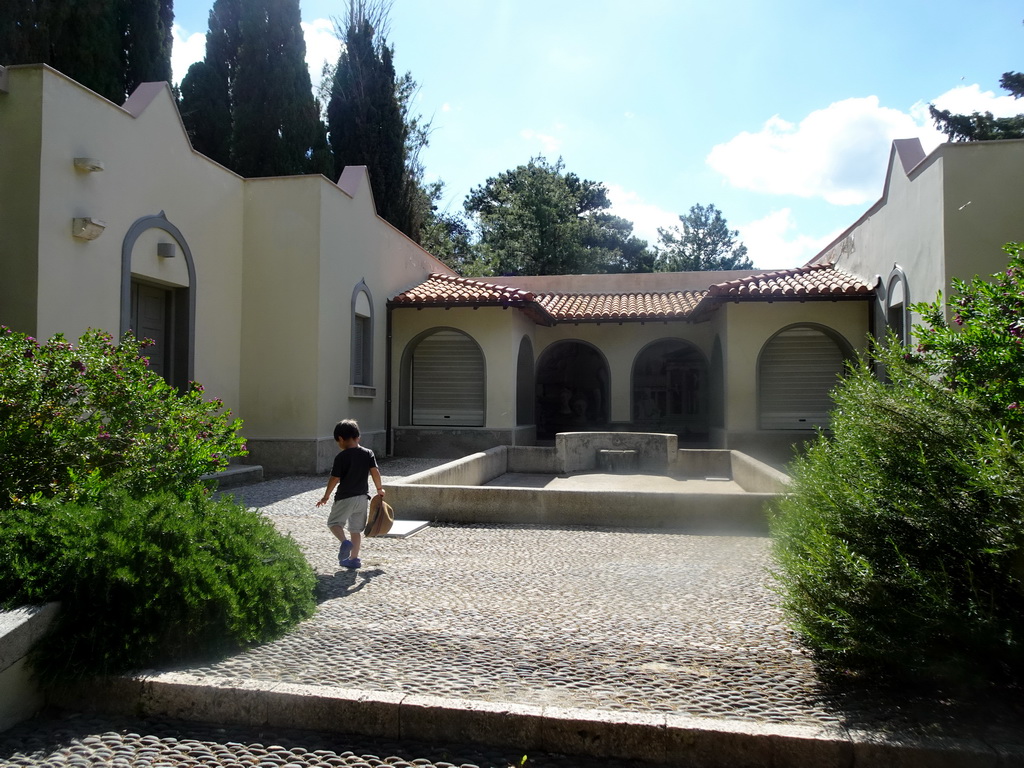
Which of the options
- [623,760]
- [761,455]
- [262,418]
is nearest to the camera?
[623,760]

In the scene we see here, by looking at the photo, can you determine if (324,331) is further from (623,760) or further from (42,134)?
(623,760)

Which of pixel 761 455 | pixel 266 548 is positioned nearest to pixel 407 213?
pixel 761 455

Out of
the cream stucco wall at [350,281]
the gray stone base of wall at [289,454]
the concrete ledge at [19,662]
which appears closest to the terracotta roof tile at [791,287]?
the cream stucco wall at [350,281]

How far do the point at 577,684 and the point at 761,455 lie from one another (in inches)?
480

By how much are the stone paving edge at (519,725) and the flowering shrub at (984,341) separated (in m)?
1.97

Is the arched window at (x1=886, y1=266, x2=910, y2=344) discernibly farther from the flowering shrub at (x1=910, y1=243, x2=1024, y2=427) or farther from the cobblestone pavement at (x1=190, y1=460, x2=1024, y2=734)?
the cobblestone pavement at (x1=190, y1=460, x2=1024, y2=734)

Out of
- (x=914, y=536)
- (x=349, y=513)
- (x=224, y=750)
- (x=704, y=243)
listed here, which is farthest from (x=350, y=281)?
(x=704, y=243)

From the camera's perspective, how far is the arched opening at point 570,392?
72.7 feet

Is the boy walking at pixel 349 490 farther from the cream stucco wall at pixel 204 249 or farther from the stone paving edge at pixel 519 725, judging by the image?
the cream stucco wall at pixel 204 249

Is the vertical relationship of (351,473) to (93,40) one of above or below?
below

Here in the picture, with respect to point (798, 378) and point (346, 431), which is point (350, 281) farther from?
point (798, 378)

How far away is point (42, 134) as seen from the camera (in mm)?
8180

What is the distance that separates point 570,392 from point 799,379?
8.31 m

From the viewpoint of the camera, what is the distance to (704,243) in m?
48.3
